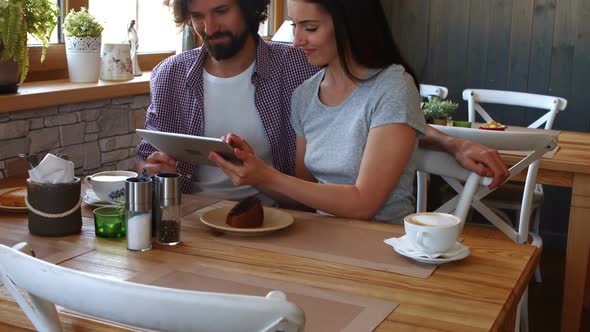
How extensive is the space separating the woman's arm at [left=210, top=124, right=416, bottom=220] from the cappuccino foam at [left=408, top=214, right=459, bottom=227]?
0.89 feet

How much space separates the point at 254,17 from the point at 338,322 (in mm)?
1471

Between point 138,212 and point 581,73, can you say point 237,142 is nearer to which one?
point 138,212

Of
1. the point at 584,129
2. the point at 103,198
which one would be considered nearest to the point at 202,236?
the point at 103,198

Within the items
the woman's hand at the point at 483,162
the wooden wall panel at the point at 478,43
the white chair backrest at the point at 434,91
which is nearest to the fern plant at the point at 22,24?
the woman's hand at the point at 483,162

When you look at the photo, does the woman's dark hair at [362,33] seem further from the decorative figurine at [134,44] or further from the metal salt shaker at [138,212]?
the decorative figurine at [134,44]

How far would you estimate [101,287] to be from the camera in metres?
0.91

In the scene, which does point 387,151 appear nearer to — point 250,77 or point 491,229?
point 250,77

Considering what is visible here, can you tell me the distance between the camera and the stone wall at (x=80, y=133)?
232 cm

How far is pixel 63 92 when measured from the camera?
2.44 metres

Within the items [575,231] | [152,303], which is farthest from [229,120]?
[152,303]

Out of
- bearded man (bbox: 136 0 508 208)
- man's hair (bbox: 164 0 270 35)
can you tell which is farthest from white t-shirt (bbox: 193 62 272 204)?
man's hair (bbox: 164 0 270 35)

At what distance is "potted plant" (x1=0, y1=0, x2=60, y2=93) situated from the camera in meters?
2.21

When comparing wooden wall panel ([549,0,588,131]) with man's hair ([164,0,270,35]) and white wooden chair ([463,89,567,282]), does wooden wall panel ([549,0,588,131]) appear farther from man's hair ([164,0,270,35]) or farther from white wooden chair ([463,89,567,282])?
man's hair ([164,0,270,35])

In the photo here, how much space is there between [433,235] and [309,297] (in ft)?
1.01
